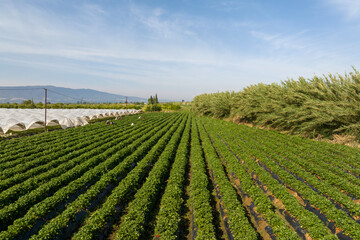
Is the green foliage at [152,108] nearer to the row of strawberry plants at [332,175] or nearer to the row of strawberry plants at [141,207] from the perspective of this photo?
the row of strawberry plants at [332,175]

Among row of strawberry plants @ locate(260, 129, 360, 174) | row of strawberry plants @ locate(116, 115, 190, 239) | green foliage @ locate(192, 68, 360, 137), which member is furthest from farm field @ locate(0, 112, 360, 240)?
green foliage @ locate(192, 68, 360, 137)

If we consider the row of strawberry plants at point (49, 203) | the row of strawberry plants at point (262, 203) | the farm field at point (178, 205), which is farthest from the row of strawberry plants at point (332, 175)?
the row of strawberry plants at point (49, 203)

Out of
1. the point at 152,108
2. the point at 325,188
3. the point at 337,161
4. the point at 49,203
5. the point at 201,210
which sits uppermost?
the point at 152,108

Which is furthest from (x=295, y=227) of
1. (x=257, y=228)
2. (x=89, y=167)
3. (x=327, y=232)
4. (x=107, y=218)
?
(x=89, y=167)

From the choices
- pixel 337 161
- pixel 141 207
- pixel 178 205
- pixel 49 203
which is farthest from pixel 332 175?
pixel 49 203

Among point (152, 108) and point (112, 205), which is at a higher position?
point (152, 108)

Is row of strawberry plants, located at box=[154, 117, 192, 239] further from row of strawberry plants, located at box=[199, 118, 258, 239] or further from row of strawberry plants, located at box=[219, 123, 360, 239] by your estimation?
row of strawberry plants, located at box=[219, 123, 360, 239]

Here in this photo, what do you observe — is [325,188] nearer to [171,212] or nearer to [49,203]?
[171,212]

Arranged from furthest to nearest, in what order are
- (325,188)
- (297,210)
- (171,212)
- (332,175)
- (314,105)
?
(314,105) < (332,175) < (325,188) < (297,210) < (171,212)

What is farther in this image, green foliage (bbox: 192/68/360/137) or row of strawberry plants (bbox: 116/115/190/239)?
green foliage (bbox: 192/68/360/137)

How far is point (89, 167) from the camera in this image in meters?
10.5

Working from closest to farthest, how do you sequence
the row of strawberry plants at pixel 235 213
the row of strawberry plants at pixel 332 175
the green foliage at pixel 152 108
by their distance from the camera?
1. the row of strawberry plants at pixel 235 213
2. the row of strawberry plants at pixel 332 175
3. the green foliage at pixel 152 108

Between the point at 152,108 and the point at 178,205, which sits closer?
the point at 178,205

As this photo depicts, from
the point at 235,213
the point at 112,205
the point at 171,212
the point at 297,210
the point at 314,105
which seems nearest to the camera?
the point at 235,213
